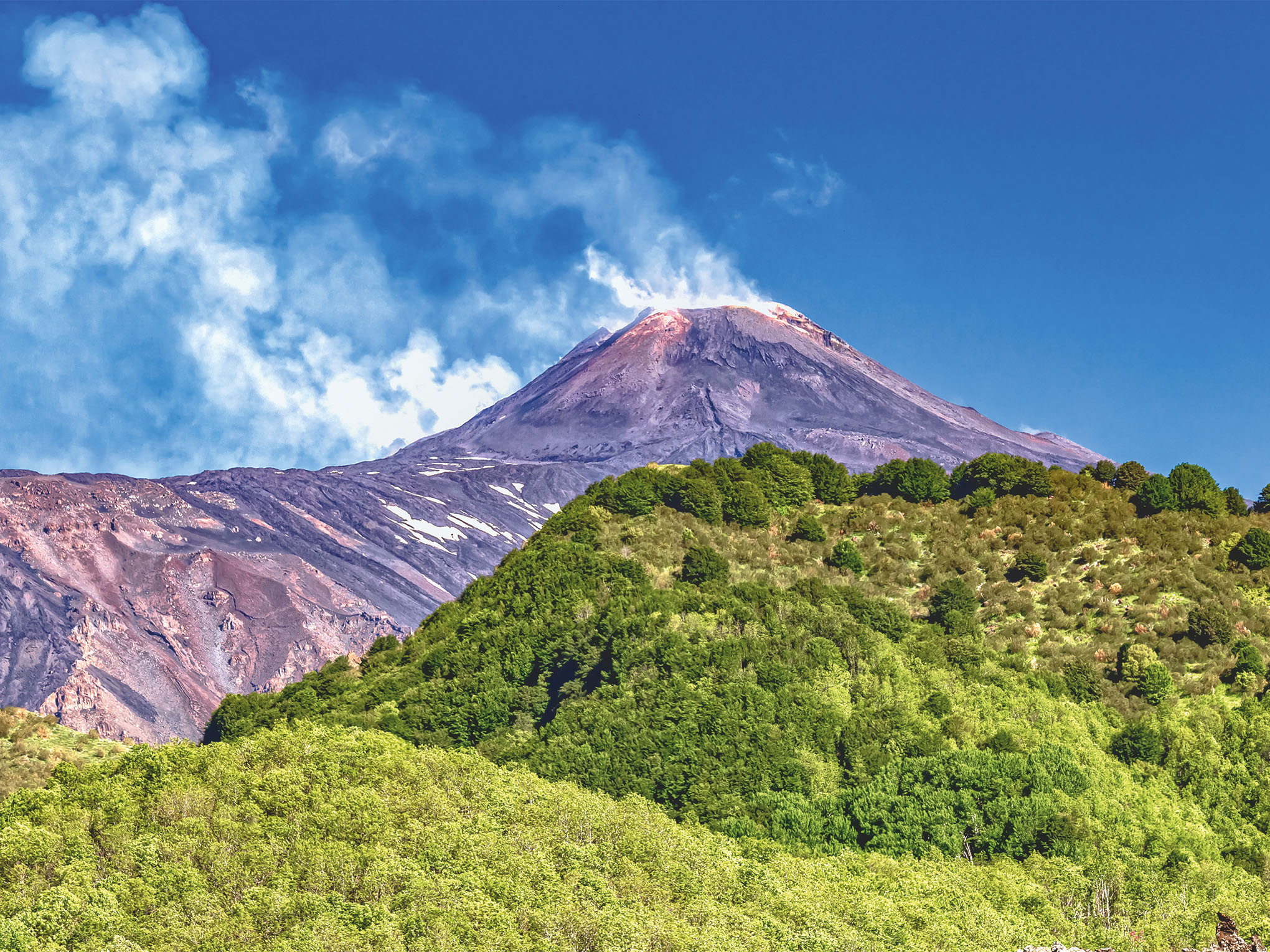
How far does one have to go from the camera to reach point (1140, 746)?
53.2 meters

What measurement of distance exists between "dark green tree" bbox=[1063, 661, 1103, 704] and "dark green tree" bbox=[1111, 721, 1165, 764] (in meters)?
3.17

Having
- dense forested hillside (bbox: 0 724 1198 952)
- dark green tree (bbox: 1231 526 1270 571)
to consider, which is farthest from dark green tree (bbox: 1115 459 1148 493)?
dense forested hillside (bbox: 0 724 1198 952)

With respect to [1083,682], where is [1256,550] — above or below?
above

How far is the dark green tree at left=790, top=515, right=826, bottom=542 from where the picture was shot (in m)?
72.2

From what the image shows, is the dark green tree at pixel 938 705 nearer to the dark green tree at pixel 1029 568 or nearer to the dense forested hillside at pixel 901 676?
the dense forested hillside at pixel 901 676

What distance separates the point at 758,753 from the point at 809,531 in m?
22.0

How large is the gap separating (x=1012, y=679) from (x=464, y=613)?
2866cm

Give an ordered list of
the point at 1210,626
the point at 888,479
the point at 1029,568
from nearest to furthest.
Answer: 1. the point at 1210,626
2. the point at 1029,568
3. the point at 888,479

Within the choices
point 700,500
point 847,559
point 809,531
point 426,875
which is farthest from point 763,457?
point 426,875

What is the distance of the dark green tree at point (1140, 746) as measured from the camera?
53.2 metres

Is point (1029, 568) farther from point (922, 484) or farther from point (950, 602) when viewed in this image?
point (922, 484)

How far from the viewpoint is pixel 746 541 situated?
70875mm

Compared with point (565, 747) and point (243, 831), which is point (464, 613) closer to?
point (565, 747)

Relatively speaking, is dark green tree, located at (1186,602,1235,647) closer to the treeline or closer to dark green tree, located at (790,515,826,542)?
the treeline
